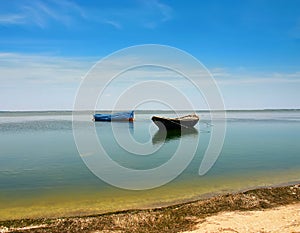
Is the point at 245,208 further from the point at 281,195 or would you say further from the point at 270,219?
the point at 281,195

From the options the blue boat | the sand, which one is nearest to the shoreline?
the sand

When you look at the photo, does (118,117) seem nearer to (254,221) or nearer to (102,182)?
(102,182)

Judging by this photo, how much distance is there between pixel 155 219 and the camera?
9.62 meters

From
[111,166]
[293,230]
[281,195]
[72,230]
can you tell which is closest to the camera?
[293,230]

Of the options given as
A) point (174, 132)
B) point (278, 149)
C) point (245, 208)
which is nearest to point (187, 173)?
point (245, 208)

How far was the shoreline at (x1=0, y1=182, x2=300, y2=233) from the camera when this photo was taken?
29.6 feet

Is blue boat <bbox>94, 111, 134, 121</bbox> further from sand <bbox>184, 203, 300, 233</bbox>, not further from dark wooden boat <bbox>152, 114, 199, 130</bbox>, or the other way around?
sand <bbox>184, 203, 300, 233</bbox>

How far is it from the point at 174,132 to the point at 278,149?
18948 mm

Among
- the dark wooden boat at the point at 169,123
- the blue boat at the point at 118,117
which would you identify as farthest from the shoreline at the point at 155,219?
the blue boat at the point at 118,117

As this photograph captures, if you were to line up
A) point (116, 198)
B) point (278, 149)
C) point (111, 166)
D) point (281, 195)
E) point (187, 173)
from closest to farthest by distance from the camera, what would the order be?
point (281, 195) → point (116, 198) → point (187, 173) → point (111, 166) → point (278, 149)

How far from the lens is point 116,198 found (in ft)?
42.3

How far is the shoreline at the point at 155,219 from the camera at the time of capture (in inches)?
356

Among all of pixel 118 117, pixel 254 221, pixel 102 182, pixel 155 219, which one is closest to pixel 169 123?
pixel 102 182

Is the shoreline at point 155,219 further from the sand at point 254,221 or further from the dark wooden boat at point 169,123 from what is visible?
the dark wooden boat at point 169,123
